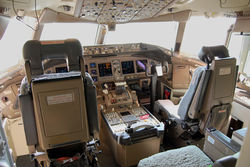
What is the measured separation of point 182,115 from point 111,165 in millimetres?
1191

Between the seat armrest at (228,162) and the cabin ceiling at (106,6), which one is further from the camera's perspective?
the cabin ceiling at (106,6)

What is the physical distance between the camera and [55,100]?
4.75 feet

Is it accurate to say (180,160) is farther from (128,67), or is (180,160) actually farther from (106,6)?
(128,67)

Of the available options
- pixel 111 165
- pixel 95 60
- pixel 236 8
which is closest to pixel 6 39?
pixel 95 60

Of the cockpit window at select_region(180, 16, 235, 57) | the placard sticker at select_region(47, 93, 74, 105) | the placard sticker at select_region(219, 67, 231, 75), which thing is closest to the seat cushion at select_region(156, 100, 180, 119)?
the placard sticker at select_region(219, 67, 231, 75)

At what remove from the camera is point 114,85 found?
321 centimetres

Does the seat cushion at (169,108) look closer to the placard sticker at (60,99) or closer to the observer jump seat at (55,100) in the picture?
the observer jump seat at (55,100)

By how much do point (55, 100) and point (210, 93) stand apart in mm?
1679

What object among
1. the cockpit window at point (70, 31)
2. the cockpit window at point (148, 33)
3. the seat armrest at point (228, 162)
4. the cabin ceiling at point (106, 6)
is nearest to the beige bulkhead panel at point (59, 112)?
the cabin ceiling at point (106, 6)

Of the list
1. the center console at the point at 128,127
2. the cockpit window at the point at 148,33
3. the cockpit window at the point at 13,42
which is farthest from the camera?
the cockpit window at the point at 148,33

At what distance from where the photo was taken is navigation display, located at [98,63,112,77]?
3157 millimetres

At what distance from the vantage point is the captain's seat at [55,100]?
1.43 metres

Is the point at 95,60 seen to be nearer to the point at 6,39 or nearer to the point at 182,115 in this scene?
the point at 6,39

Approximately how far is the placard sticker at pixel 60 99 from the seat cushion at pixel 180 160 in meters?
0.88
